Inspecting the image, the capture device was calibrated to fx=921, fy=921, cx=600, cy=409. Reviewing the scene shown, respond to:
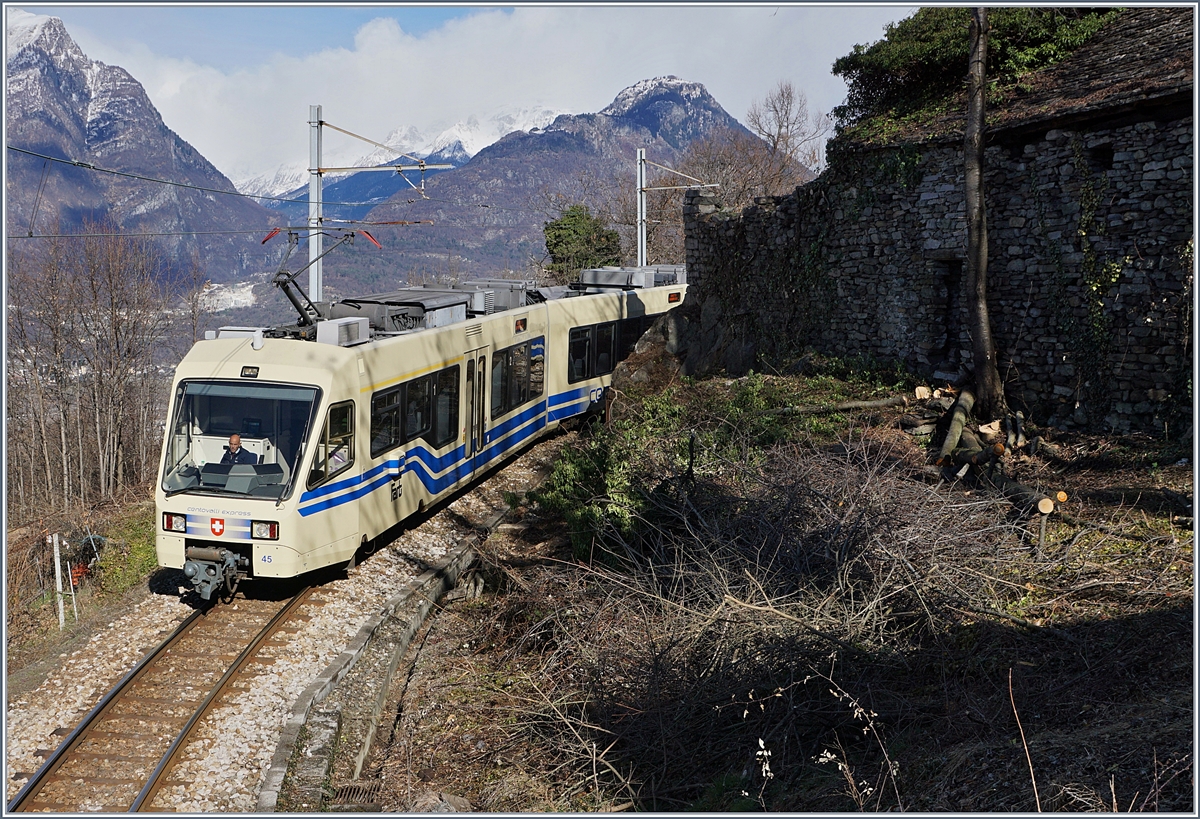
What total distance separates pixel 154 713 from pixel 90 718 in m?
0.48

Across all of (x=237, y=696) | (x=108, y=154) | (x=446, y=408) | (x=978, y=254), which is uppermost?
(x=108, y=154)

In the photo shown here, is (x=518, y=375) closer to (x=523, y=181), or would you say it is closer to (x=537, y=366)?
(x=537, y=366)

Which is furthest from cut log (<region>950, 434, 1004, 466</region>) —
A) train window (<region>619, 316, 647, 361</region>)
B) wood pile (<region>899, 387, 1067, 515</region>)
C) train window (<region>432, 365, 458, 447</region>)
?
train window (<region>619, 316, 647, 361</region>)

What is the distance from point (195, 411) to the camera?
9.87 m

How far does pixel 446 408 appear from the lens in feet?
42.0

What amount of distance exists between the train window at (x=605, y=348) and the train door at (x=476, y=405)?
5104mm

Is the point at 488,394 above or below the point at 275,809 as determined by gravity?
above

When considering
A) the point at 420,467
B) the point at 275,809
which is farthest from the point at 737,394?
the point at 275,809

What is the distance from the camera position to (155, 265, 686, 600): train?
9453 millimetres

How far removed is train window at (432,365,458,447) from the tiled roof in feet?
28.0

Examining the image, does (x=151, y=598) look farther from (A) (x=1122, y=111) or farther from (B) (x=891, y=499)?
(A) (x=1122, y=111)

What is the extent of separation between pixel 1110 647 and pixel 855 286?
428 inches

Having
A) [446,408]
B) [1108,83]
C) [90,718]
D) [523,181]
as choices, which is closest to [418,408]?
[446,408]

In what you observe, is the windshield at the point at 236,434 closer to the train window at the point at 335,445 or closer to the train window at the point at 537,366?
the train window at the point at 335,445
